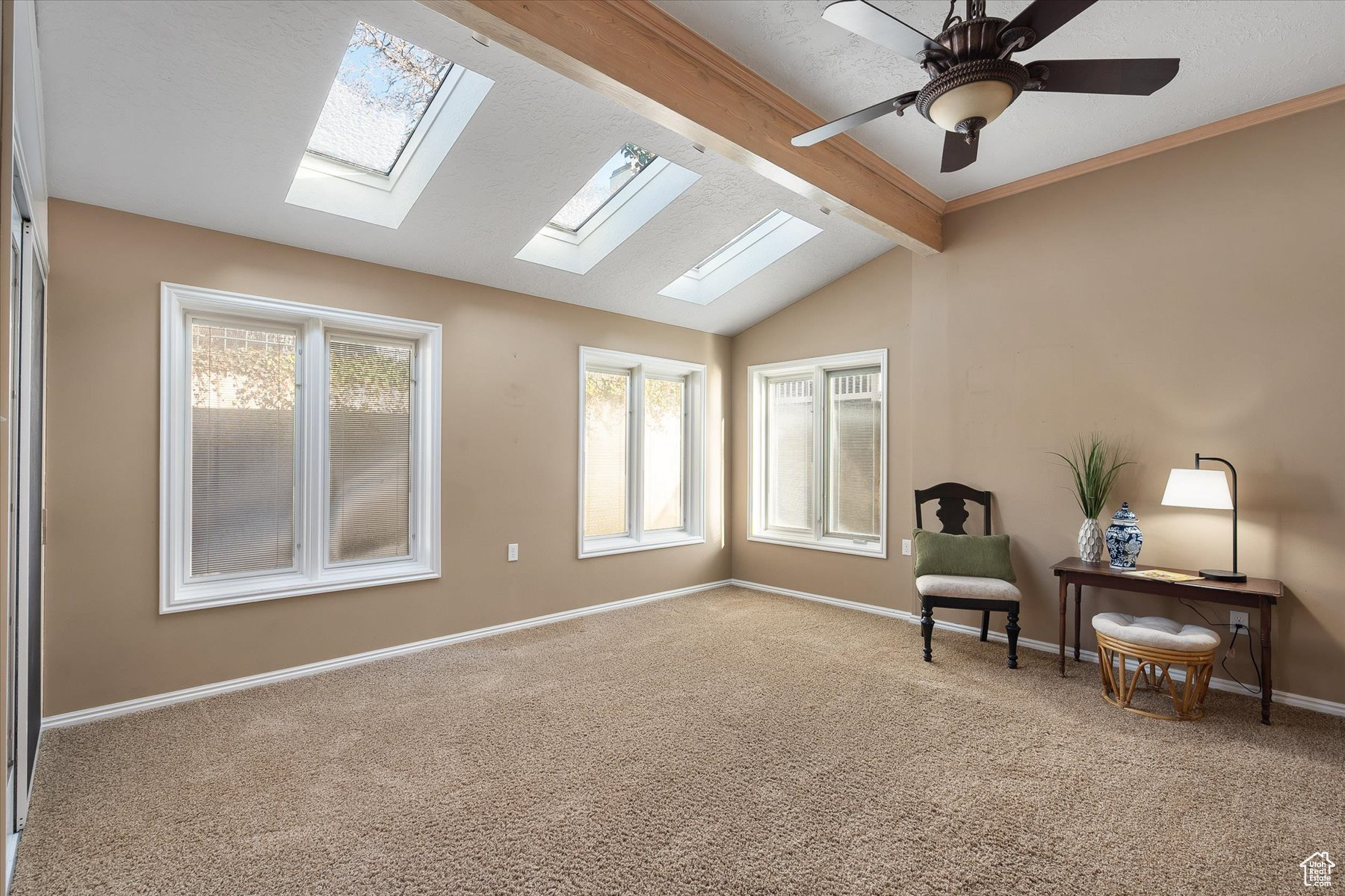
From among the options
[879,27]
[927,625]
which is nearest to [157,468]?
[879,27]

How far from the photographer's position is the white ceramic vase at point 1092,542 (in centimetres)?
369

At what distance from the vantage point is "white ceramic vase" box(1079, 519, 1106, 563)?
3.69 meters

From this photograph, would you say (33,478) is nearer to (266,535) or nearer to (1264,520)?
(266,535)

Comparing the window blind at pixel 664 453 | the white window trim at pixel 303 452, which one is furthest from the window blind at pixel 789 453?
the white window trim at pixel 303 452

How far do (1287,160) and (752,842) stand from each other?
411 centimetres

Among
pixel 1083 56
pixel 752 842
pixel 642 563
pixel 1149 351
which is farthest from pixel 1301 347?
pixel 642 563

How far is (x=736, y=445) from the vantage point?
6.03 metres

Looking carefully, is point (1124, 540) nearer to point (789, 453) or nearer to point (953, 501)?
point (953, 501)

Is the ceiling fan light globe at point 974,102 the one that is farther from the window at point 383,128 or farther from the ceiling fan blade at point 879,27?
the window at point 383,128

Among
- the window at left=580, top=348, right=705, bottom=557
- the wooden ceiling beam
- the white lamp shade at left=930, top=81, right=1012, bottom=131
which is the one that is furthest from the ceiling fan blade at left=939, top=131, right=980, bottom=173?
the window at left=580, top=348, right=705, bottom=557

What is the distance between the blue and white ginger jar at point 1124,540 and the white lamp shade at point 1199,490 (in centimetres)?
23

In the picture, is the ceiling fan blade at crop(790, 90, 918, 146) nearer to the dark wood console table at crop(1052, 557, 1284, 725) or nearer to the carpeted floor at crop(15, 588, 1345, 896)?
the carpeted floor at crop(15, 588, 1345, 896)

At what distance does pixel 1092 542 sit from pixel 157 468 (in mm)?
4931

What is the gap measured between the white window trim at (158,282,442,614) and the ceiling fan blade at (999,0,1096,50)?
3.40 m
